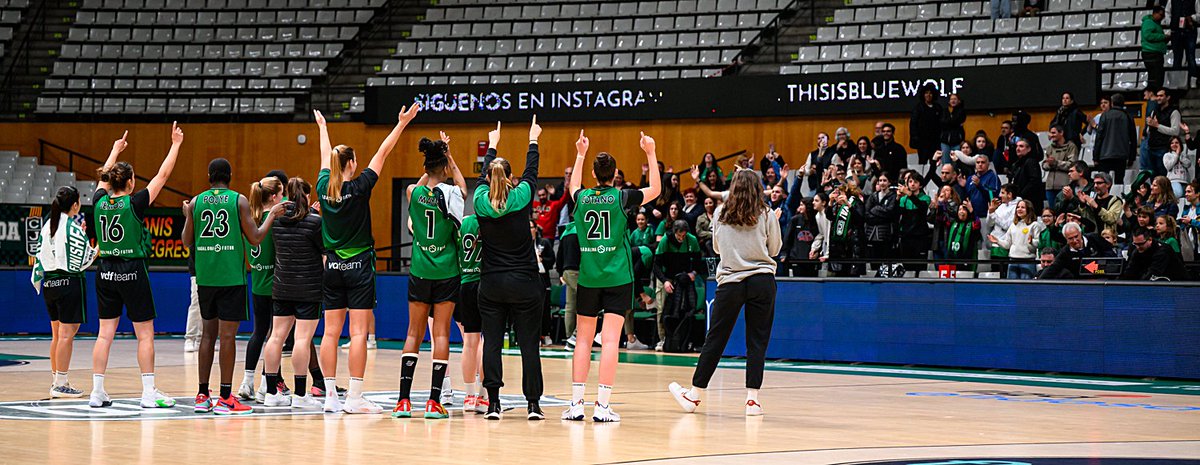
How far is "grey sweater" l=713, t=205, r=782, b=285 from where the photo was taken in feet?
34.0

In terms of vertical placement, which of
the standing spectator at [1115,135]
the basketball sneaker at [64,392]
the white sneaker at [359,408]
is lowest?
the basketball sneaker at [64,392]

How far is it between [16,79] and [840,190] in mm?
18340

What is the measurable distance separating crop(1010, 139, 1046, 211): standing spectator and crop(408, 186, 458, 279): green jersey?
32.7 ft

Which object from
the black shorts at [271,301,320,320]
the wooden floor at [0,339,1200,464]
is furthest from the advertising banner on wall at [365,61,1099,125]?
the black shorts at [271,301,320,320]

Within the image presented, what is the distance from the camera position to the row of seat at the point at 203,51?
28047mm

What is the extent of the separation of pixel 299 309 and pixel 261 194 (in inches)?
39.3

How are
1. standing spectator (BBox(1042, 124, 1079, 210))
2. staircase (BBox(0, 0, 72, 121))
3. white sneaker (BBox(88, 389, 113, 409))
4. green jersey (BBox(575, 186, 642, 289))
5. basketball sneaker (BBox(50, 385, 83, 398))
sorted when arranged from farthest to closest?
staircase (BBox(0, 0, 72, 121)) → standing spectator (BBox(1042, 124, 1079, 210)) → basketball sneaker (BBox(50, 385, 83, 398)) → white sneaker (BBox(88, 389, 113, 409)) → green jersey (BBox(575, 186, 642, 289))

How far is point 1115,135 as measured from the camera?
720 inches

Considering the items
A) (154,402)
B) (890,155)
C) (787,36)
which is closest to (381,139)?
(787,36)

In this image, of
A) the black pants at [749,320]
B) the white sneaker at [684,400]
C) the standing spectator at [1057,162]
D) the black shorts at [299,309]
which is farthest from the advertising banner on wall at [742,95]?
the black shorts at [299,309]

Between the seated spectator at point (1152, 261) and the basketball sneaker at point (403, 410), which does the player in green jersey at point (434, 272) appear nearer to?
the basketball sneaker at point (403, 410)

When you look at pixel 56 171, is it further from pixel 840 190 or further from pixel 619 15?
pixel 840 190

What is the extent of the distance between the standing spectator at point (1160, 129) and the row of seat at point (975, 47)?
11.6 ft

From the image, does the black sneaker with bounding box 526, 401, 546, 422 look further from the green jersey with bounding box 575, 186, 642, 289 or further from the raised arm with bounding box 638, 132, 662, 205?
the raised arm with bounding box 638, 132, 662, 205
